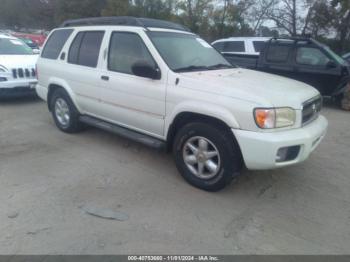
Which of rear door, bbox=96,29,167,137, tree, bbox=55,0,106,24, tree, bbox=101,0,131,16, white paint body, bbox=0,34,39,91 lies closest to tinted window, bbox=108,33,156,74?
rear door, bbox=96,29,167,137

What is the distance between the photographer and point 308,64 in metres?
8.12

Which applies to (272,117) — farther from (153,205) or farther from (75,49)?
(75,49)

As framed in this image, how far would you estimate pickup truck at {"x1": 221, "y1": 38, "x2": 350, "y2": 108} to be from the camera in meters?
7.87

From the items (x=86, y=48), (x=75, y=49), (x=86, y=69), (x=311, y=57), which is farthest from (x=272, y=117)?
(x=311, y=57)

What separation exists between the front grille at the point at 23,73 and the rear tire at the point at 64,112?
2393 mm

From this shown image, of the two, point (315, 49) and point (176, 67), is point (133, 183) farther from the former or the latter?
point (315, 49)

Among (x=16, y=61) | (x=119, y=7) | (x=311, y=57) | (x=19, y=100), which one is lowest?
(x=19, y=100)

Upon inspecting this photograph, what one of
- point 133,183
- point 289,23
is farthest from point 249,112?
point 289,23

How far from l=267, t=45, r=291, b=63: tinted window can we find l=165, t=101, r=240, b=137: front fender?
5933 millimetres

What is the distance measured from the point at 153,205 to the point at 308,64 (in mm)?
6621

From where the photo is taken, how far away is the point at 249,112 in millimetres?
3090

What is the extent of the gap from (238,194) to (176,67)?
1727 mm

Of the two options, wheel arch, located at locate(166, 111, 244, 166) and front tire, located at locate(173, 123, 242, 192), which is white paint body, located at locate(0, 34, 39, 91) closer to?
wheel arch, located at locate(166, 111, 244, 166)

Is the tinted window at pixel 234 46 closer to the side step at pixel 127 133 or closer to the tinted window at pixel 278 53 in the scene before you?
the tinted window at pixel 278 53
